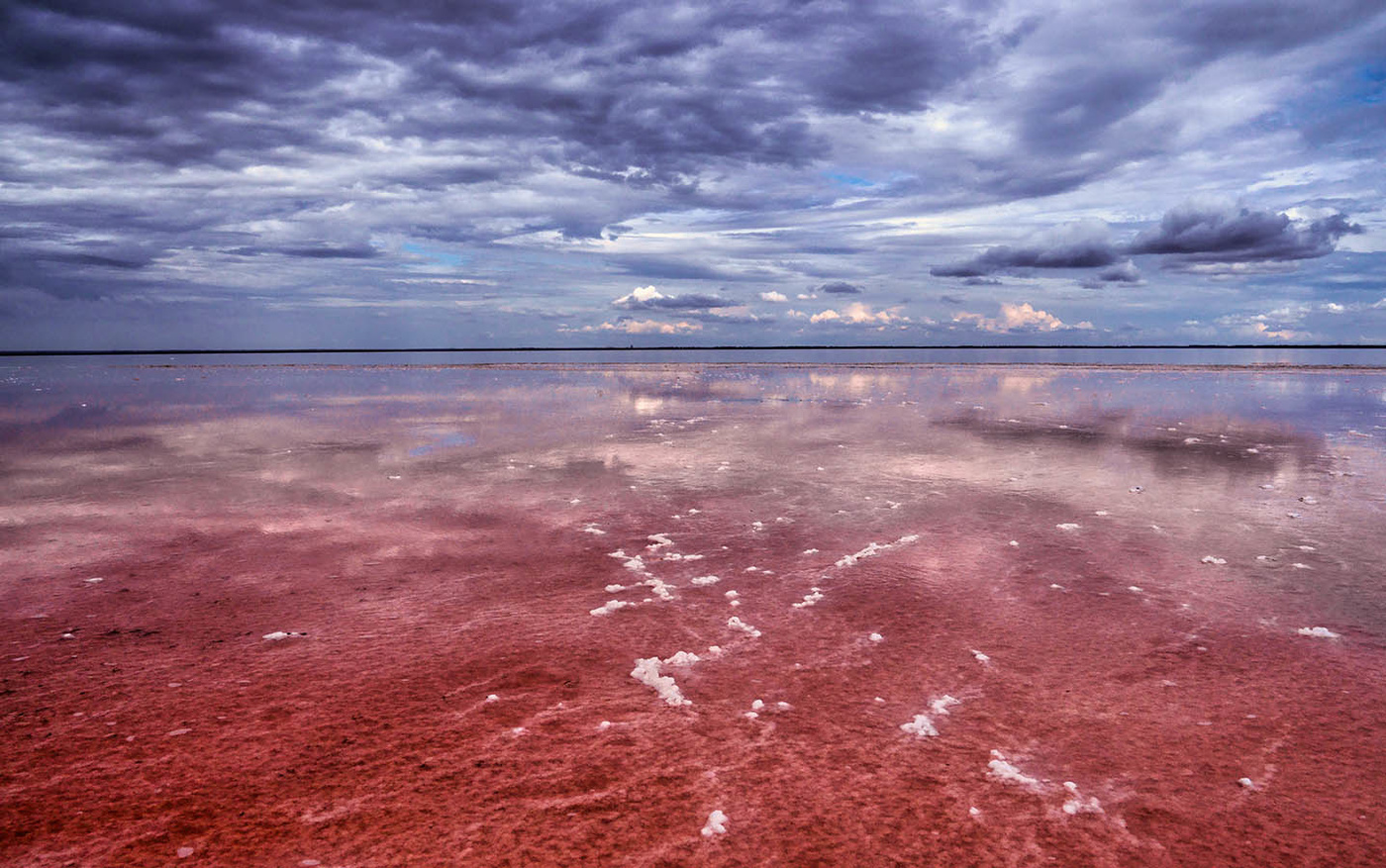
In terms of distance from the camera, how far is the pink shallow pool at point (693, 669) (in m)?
3.45

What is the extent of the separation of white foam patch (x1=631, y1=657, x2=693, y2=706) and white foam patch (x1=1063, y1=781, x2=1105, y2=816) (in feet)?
6.90

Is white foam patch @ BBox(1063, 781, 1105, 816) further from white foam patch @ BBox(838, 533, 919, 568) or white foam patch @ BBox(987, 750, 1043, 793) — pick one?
white foam patch @ BBox(838, 533, 919, 568)

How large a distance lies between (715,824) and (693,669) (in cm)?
159

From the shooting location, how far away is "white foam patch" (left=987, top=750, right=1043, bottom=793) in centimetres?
376

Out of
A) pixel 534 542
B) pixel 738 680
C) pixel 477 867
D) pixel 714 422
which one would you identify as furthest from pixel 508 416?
pixel 477 867

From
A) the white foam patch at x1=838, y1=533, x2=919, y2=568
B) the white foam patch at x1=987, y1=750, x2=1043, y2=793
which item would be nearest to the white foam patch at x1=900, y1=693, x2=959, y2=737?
the white foam patch at x1=987, y1=750, x2=1043, y2=793

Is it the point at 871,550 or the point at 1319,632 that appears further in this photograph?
the point at 871,550

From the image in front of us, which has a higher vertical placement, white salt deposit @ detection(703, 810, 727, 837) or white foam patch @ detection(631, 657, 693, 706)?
white foam patch @ detection(631, 657, 693, 706)

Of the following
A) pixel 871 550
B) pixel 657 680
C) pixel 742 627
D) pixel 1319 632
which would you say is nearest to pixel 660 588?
pixel 742 627

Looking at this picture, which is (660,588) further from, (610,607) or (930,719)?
(930,719)

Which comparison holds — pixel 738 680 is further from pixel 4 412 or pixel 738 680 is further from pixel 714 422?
pixel 4 412

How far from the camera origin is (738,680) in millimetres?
4840

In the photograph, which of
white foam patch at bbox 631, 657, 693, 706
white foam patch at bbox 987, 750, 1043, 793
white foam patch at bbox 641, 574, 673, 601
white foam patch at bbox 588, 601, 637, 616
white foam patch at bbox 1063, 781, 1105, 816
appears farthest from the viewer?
white foam patch at bbox 641, 574, 673, 601

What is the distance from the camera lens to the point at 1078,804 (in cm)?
362
